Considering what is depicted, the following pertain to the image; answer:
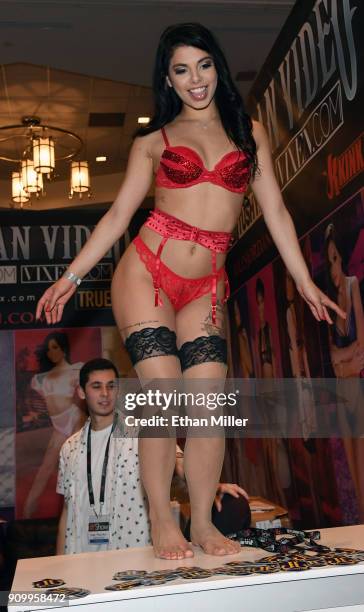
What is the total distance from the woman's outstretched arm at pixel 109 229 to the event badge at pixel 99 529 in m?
1.56

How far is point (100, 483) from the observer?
3.82 metres

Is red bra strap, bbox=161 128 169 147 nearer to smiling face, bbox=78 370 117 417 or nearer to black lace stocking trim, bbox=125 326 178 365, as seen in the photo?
black lace stocking trim, bbox=125 326 178 365

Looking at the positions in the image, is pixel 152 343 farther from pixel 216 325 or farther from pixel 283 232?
pixel 283 232

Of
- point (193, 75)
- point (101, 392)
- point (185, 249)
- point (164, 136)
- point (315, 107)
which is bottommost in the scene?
point (101, 392)

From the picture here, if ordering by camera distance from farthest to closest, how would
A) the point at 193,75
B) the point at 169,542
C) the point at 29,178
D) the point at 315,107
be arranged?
the point at 29,178 → the point at 315,107 → the point at 193,75 → the point at 169,542

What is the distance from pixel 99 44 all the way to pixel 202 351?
15.1ft

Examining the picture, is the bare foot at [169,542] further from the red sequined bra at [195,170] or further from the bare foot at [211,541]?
the red sequined bra at [195,170]

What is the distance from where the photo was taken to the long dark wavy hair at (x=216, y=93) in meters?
2.41

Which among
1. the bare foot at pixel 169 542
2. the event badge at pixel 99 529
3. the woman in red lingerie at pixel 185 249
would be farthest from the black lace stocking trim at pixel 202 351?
the event badge at pixel 99 529

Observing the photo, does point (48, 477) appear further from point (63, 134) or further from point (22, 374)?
point (63, 134)

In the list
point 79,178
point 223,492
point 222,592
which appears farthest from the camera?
point 79,178

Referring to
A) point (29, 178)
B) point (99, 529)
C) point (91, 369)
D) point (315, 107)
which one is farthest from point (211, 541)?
point (29, 178)

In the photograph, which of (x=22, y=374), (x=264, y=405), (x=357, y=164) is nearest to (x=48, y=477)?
(x=22, y=374)

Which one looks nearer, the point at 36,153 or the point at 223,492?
the point at 223,492
